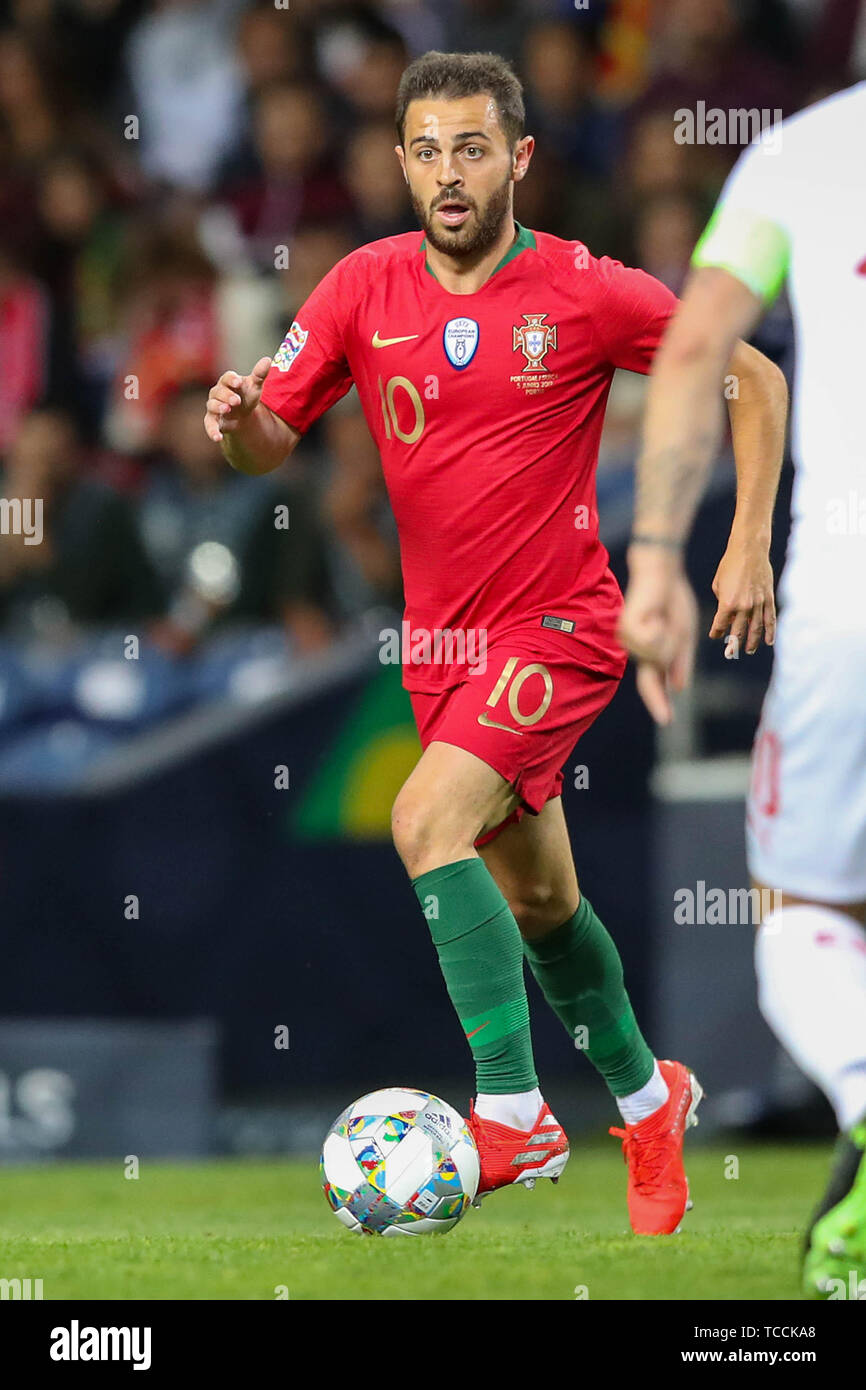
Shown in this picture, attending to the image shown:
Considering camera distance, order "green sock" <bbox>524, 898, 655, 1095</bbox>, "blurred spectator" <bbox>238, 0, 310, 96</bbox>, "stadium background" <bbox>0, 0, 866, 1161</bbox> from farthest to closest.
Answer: "blurred spectator" <bbox>238, 0, 310, 96</bbox>, "stadium background" <bbox>0, 0, 866, 1161</bbox>, "green sock" <bbox>524, 898, 655, 1095</bbox>

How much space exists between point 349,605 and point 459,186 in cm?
475

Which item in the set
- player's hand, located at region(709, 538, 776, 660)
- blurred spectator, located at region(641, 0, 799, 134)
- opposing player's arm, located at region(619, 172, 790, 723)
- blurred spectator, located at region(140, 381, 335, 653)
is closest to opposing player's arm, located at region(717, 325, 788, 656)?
player's hand, located at region(709, 538, 776, 660)

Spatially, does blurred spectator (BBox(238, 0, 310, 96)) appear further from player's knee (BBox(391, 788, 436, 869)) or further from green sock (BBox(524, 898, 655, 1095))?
player's knee (BBox(391, 788, 436, 869))

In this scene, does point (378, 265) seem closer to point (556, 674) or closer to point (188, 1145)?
point (556, 674)

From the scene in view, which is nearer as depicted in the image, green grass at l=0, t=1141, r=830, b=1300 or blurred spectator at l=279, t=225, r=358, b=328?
green grass at l=0, t=1141, r=830, b=1300

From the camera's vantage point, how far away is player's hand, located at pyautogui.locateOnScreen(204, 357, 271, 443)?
4.70m

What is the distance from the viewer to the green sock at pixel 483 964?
4660 millimetres

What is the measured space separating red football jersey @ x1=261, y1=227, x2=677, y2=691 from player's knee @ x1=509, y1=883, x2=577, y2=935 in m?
0.56

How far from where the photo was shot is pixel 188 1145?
885cm

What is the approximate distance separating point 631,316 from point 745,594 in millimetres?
788

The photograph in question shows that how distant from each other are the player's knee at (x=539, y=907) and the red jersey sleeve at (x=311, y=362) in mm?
1269

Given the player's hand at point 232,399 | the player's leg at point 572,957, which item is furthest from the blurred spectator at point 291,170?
the player's leg at point 572,957

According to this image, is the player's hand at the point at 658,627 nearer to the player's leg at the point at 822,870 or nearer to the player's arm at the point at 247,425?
the player's leg at the point at 822,870
